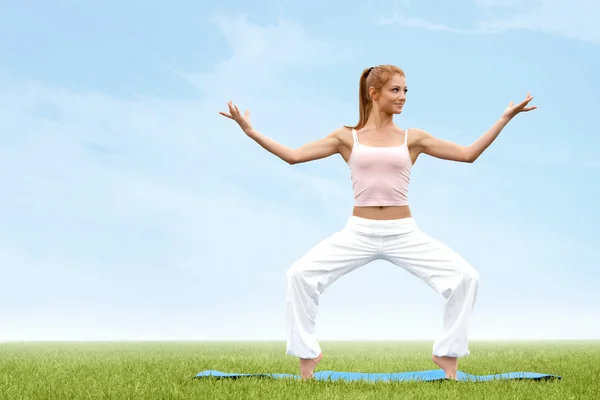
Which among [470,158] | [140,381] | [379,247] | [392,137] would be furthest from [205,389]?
[470,158]

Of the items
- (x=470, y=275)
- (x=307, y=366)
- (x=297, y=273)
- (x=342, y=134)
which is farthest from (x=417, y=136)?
(x=307, y=366)

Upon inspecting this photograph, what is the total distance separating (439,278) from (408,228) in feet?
1.75

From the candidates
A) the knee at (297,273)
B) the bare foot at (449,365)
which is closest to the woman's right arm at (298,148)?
the knee at (297,273)

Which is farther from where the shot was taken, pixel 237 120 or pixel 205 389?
pixel 237 120

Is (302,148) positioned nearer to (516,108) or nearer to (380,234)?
(380,234)

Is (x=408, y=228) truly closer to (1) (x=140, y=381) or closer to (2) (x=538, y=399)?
(2) (x=538, y=399)

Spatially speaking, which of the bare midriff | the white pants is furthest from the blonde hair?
the white pants

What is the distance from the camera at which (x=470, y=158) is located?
22.3ft

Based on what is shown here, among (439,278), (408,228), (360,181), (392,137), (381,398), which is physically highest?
(392,137)

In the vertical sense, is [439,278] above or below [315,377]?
above

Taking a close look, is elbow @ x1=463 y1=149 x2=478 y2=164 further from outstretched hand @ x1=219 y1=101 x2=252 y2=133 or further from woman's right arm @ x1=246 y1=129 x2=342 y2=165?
outstretched hand @ x1=219 y1=101 x2=252 y2=133

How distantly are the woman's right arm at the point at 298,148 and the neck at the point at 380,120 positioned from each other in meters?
0.34

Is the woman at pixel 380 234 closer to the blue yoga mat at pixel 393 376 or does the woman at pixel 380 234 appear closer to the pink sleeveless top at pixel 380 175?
the pink sleeveless top at pixel 380 175

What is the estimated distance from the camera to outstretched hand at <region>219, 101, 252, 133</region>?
6.61 metres
